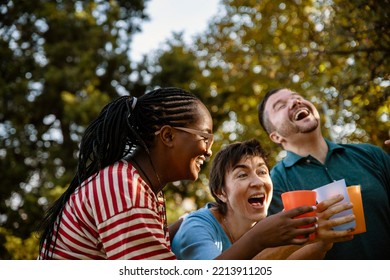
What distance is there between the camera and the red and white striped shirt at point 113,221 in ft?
4.82

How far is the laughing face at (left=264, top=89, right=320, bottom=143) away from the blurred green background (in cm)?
269

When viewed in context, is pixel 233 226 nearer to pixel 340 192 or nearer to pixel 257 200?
pixel 257 200

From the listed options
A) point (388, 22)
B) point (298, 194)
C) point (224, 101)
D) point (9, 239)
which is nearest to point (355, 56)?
point (388, 22)

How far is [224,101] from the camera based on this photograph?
9.11 meters

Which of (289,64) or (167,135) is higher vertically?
(289,64)

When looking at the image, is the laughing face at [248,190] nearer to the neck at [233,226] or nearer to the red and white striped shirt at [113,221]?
the neck at [233,226]

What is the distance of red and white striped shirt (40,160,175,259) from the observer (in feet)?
4.82

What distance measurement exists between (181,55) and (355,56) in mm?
6143

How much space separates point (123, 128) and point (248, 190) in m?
0.73

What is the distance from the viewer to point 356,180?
2.50 meters

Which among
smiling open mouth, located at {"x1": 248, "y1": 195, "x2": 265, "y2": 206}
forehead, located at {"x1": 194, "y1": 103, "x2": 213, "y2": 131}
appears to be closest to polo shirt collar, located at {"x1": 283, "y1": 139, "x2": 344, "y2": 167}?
smiling open mouth, located at {"x1": 248, "y1": 195, "x2": 265, "y2": 206}

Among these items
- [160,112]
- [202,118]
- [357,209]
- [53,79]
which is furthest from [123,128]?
[53,79]

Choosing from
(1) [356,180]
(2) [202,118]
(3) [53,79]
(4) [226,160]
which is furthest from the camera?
(3) [53,79]
